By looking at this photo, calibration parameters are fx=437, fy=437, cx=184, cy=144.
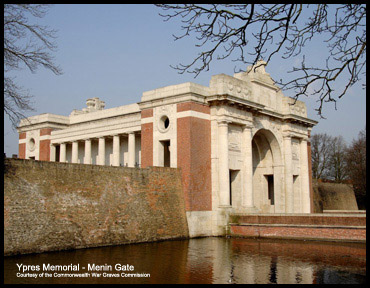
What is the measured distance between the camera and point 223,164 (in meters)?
27.0

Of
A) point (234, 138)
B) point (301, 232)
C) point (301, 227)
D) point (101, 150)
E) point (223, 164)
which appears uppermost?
point (101, 150)

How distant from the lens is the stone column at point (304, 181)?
35250mm

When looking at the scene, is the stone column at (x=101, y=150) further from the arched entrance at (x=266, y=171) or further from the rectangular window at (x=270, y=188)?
the rectangular window at (x=270, y=188)

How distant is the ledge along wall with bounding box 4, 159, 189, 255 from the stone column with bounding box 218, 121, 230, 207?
3007 millimetres

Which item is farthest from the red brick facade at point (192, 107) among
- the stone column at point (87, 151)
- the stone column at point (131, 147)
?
the stone column at point (87, 151)

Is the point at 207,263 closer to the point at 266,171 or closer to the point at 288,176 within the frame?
the point at 288,176

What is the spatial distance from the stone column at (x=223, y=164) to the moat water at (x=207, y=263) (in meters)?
5.54

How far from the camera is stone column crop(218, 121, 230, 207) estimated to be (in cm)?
2672

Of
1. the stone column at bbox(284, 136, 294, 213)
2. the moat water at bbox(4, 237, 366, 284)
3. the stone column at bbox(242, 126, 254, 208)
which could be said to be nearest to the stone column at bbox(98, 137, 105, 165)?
the stone column at bbox(242, 126, 254, 208)

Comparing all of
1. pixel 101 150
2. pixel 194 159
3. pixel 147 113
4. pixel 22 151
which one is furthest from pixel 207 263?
pixel 22 151

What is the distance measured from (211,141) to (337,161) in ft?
122

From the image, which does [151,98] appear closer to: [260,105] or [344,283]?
[260,105]

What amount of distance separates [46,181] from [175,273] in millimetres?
8196

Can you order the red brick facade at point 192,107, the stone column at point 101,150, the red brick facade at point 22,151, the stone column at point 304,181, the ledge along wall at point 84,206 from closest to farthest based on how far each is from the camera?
the ledge along wall at point 84,206, the red brick facade at point 192,107, the stone column at point 304,181, the stone column at point 101,150, the red brick facade at point 22,151
